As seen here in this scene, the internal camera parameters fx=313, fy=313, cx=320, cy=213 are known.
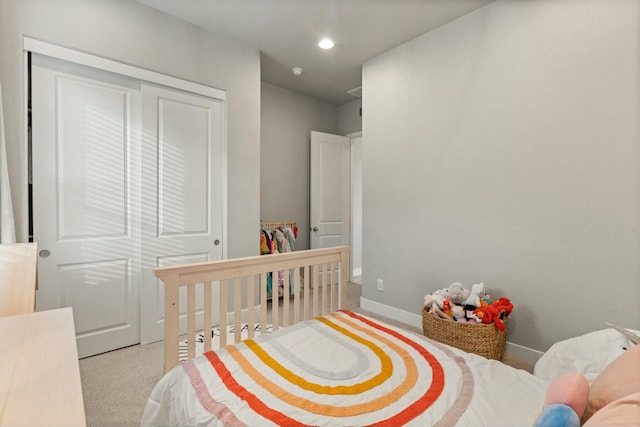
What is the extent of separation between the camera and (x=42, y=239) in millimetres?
2092

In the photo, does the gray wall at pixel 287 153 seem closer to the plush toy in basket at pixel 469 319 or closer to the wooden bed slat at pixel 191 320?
the plush toy in basket at pixel 469 319

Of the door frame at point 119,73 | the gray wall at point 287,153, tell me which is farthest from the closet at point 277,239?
the door frame at point 119,73

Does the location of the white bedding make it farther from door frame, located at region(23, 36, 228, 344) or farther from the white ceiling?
the white ceiling

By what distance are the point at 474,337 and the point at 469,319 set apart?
0.40 ft

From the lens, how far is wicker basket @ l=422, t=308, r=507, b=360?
210 cm

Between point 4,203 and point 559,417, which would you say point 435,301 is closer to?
point 559,417

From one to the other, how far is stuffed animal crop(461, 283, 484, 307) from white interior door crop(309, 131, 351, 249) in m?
2.29

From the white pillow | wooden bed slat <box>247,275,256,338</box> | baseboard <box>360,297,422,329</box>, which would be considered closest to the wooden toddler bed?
wooden bed slat <box>247,275,256,338</box>

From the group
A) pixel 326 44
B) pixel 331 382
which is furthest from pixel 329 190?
pixel 331 382

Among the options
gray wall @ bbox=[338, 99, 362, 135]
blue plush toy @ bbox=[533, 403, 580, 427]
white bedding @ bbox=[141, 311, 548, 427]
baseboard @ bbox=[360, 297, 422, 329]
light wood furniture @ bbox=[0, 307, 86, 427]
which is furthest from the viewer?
gray wall @ bbox=[338, 99, 362, 135]

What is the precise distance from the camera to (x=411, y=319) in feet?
9.67

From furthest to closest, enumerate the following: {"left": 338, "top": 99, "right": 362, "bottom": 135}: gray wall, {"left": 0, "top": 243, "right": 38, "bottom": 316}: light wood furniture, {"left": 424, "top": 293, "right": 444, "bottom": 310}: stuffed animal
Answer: {"left": 338, "top": 99, "right": 362, "bottom": 135}: gray wall < {"left": 424, "top": 293, "right": 444, "bottom": 310}: stuffed animal < {"left": 0, "top": 243, "right": 38, "bottom": 316}: light wood furniture

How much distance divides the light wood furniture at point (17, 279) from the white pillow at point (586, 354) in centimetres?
260

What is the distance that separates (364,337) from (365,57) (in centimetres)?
283
